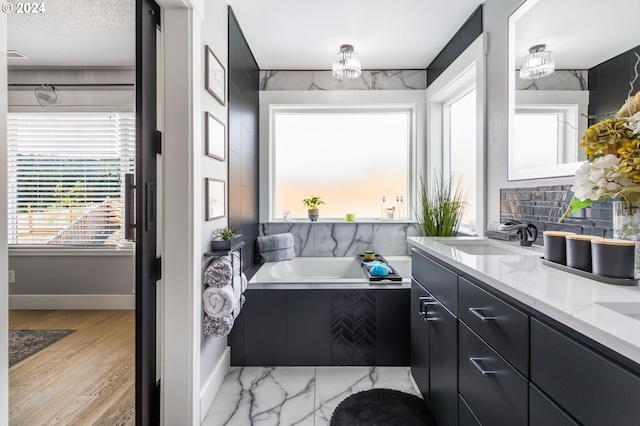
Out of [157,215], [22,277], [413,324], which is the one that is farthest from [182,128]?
[22,277]

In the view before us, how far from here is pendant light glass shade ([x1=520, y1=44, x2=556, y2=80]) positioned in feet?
5.47

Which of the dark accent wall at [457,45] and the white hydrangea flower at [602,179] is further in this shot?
the dark accent wall at [457,45]

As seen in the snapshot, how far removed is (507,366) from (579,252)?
46 cm

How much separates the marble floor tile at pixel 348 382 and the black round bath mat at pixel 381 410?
59 mm

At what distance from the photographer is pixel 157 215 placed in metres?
1.69

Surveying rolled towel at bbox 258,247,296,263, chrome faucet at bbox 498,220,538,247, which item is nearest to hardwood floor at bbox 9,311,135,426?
rolled towel at bbox 258,247,296,263

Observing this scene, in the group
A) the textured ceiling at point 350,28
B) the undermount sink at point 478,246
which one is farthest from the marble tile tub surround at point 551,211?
the textured ceiling at point 350,28

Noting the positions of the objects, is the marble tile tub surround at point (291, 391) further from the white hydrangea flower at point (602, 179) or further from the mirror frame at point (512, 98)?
the white hydrangea flower at point (602, 179)

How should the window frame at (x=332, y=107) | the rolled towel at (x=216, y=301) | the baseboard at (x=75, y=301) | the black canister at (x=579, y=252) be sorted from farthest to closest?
the baseboard at (x=75, y=301) → the window frame at (x=332, y=107) → the rolled towel at (x=216, y=301) → the black canister at (x=579, y=252)

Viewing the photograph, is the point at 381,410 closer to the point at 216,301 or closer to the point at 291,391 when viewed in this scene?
the point at 291,391

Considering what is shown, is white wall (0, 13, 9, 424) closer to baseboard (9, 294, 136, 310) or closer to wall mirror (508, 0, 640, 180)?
wall mirror (508, 0, 640, 180)

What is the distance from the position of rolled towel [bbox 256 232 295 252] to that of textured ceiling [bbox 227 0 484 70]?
1.71 m

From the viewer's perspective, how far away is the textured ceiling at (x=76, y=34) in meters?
2.46

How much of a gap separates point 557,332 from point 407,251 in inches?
109
